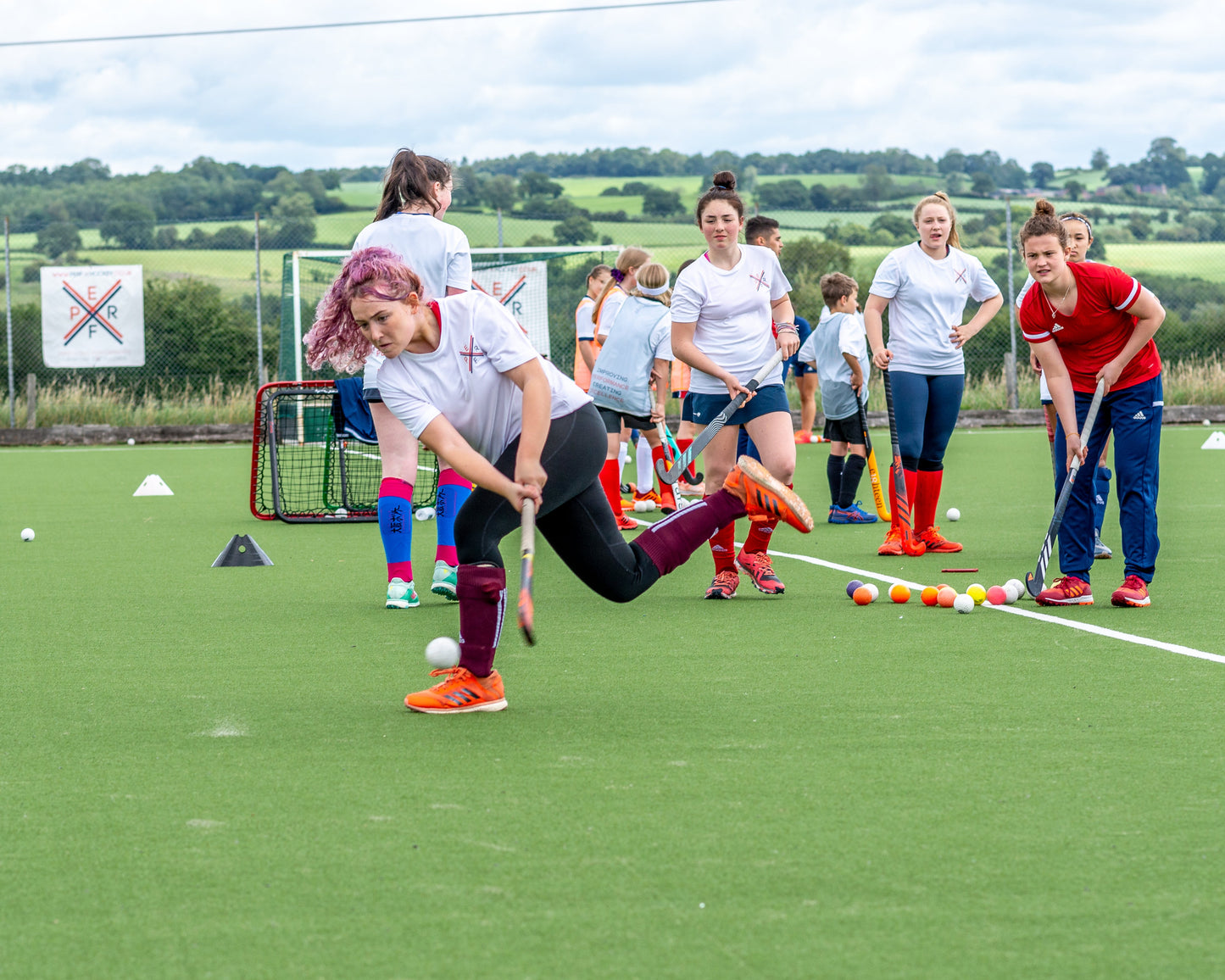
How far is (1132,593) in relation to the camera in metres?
5.73

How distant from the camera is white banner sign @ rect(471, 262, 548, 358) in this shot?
20.4 meters

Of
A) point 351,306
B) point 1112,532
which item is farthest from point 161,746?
point 1112,532

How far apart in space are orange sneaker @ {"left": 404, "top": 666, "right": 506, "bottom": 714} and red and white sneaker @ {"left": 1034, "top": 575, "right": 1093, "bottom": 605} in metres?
2.62

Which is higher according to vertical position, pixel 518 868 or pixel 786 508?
pixel 786 508

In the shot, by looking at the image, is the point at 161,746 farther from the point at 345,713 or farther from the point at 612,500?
the point at 612,500

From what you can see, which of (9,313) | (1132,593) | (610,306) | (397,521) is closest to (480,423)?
(397,521)

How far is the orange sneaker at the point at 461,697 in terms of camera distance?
13.5ft

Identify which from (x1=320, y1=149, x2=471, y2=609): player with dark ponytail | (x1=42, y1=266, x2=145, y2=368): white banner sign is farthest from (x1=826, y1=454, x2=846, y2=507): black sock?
(x1=42, y1=266, x2=145, y2=368): white banner sign

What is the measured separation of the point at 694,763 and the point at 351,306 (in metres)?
1.50

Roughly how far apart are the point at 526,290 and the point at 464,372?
1667cm

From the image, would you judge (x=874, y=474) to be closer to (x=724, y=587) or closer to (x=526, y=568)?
(x=724, y=587)

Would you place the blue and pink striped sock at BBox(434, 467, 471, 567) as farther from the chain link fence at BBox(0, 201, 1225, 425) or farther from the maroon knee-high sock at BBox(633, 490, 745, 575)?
the chain link fence at BBox(0, 201, 1225, 425)

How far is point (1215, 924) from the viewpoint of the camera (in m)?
2.42

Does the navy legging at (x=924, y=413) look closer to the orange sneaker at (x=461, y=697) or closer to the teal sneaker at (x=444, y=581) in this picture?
the teal sneaker at (x=444, y=581)
